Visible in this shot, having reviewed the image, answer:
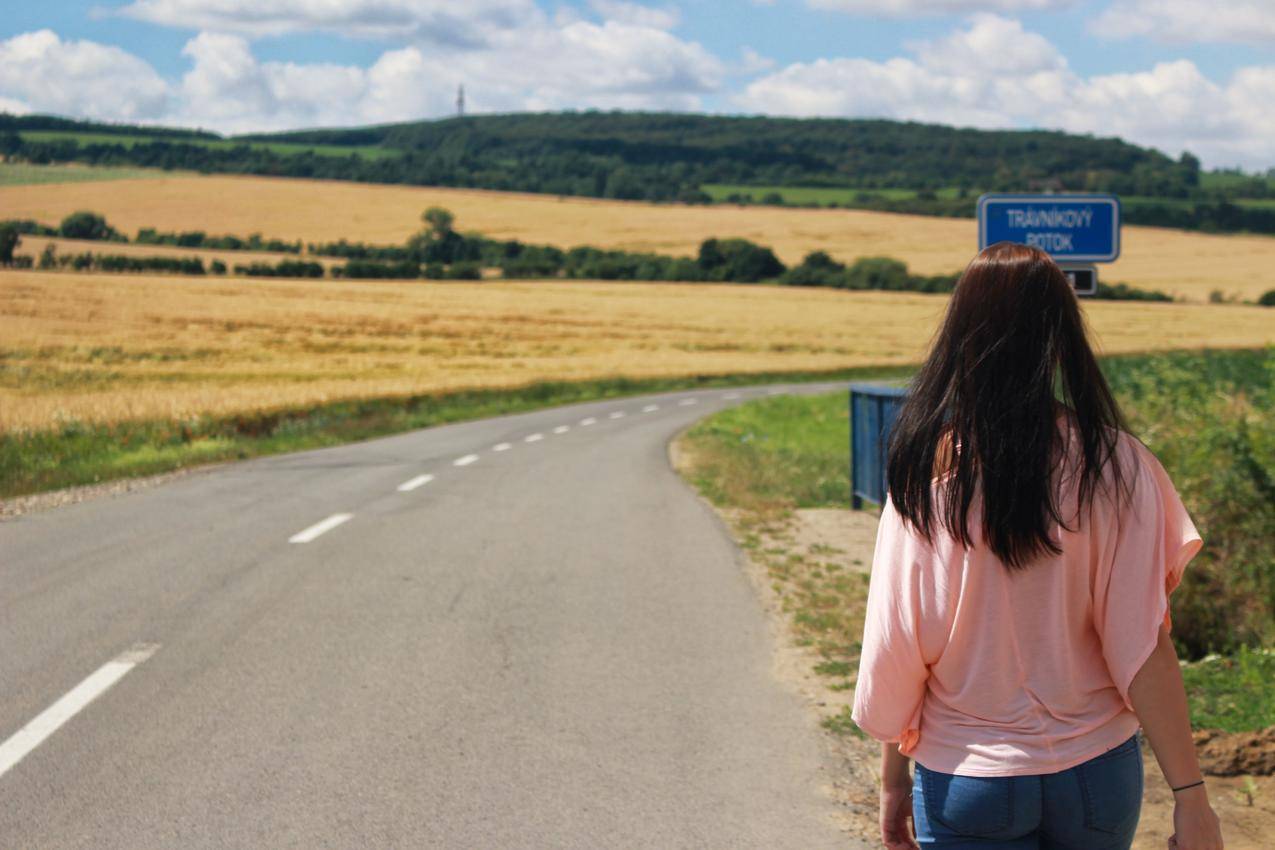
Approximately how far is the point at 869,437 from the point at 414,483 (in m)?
5.34

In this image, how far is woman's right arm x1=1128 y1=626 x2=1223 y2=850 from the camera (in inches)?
88.8

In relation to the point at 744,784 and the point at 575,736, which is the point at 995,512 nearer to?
the point at 744,784

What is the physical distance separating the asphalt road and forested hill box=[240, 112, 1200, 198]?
81456mm

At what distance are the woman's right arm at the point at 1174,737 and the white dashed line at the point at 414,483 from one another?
11703 millimetres

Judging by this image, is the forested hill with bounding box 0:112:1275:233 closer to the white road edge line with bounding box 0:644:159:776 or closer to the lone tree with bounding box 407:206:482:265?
the lone tree with bounding box 407:206:482:265

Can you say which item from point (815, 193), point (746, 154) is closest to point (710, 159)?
point (746, 154)

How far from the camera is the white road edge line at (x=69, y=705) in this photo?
5051mm

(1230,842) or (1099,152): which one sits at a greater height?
(1099,152)

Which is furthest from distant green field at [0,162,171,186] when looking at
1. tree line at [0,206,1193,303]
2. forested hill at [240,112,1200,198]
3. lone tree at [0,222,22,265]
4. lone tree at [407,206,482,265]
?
forested hill at [240,112,1200,198]

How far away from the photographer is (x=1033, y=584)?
2.32 meters

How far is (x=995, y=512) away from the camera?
227cm

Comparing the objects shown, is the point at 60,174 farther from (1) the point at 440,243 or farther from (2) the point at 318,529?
(2) the point at 318,529

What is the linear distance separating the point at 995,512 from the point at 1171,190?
100 metres

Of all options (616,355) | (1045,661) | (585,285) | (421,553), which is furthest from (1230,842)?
(585,285)
